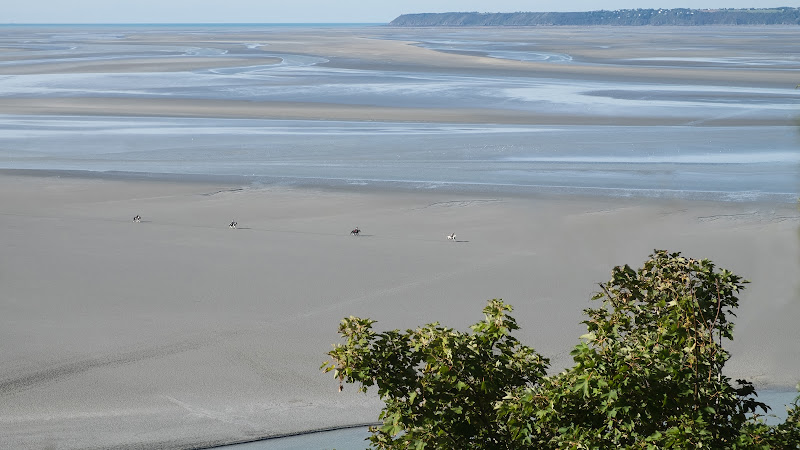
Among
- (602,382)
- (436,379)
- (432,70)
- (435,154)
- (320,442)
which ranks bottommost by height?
(320,442)

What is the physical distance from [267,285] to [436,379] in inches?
423

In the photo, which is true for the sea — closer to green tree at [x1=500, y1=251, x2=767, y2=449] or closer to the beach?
the beach

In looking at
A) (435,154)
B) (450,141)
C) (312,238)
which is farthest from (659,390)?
(450,141)

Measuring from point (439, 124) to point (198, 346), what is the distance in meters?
22.8

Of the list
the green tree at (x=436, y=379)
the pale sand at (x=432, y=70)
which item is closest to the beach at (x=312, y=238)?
the pale sand at (x=432, y=70)

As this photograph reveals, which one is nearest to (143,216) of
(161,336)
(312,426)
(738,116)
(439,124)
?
(161,336)

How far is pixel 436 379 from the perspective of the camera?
5273mm

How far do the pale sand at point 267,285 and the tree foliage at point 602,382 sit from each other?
561 centimetres

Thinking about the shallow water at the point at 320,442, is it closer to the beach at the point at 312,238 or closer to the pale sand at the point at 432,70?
the beach at the point at 312,238

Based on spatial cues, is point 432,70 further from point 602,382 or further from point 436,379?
point 602,382

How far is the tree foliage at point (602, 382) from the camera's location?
4855 mm

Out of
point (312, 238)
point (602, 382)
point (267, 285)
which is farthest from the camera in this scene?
point (312, 238)

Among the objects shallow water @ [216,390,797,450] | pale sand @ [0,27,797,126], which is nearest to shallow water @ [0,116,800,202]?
pale sand @ [0,27,797,126]

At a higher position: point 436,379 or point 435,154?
point 436,379
